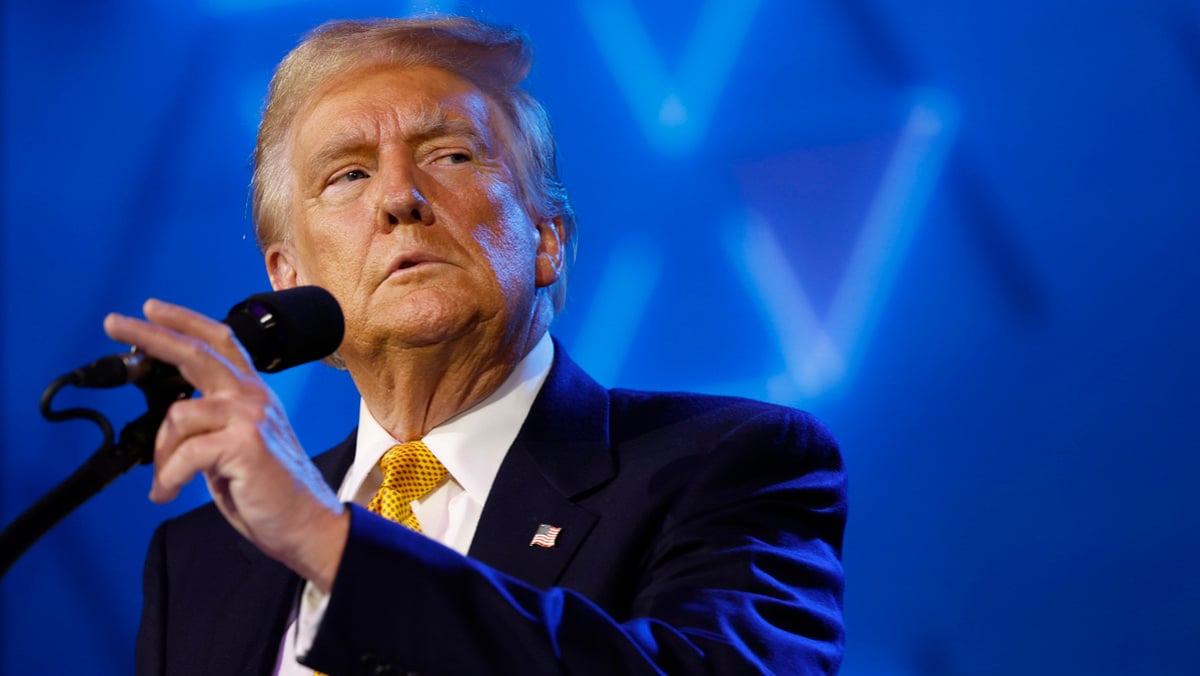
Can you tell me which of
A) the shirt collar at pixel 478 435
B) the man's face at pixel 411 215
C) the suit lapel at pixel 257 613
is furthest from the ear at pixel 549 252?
the suit lapel at pixel 257 613

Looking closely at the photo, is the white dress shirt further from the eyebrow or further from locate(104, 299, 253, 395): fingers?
locate(104, 299, 253, 395): fingers

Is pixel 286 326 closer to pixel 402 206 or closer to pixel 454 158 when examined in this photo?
pixel 402 206

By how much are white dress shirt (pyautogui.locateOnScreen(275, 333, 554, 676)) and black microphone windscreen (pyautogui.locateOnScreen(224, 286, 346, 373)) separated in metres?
0.52

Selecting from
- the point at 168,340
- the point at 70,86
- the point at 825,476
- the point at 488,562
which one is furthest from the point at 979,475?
the point at 70,86

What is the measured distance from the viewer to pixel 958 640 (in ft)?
7.82

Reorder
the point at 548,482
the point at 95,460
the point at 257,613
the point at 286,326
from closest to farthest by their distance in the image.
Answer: the point at 95,460, the point at 286,326, the point at 548,482, the point at 257,613

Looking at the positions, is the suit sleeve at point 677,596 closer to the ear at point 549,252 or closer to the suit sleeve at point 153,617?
the ear at point 549,252

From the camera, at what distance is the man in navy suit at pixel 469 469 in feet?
4.08

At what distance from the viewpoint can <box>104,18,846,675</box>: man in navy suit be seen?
124cm

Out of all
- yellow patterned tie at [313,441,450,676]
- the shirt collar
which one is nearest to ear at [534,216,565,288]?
the shirt collar

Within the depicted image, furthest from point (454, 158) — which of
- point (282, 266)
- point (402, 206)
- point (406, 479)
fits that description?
point (406, 479)

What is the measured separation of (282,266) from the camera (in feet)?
7.45

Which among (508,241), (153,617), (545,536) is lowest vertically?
(153,617)

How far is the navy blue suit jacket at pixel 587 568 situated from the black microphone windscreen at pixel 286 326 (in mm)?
188
